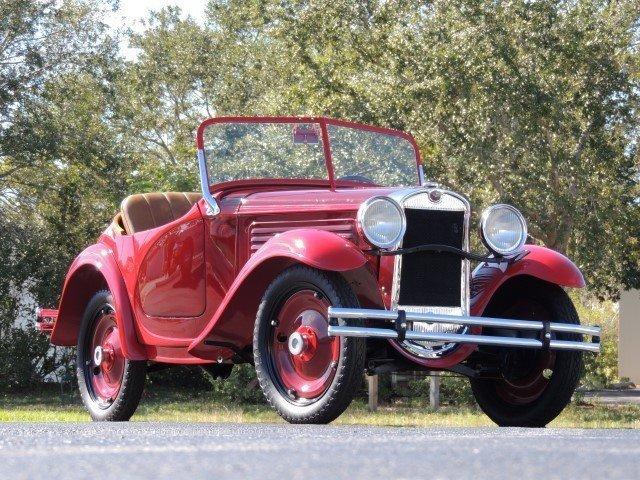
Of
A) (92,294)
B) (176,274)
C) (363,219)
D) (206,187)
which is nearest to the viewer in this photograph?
(363,219)

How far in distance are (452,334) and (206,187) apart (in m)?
2.21

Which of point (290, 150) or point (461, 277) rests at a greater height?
point (290, 150)

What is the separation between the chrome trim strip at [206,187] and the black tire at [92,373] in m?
1.15

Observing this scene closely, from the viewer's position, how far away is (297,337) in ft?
20.9

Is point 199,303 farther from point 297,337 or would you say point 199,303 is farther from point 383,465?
point 383,465

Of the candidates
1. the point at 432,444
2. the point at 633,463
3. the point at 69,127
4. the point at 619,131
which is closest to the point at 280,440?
the point at 432,444

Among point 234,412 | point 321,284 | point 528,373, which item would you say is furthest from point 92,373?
point 234,412

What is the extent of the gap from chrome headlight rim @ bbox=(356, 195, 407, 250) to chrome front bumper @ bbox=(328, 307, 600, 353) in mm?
424

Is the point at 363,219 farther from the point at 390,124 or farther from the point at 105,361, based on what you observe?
the point at 390,124

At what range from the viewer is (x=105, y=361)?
8422mm

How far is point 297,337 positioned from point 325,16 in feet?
A: 48.0

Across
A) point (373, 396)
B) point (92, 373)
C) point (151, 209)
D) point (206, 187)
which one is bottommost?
point (373, 396)

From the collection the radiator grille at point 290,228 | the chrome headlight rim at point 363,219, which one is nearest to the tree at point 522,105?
the radiator grille at point 290,228

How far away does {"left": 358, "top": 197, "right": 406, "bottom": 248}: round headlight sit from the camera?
21.7ft
